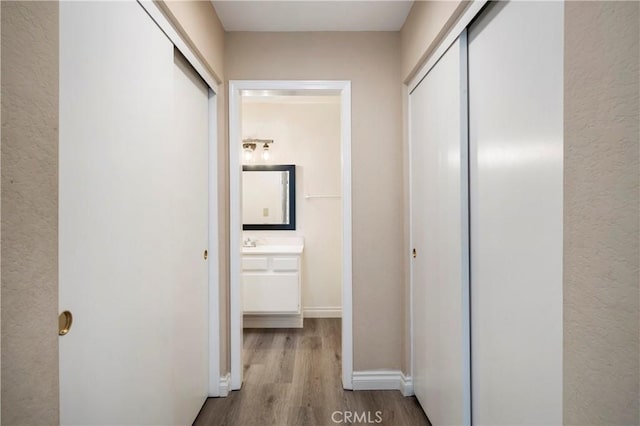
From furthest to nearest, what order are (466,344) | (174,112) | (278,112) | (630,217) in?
1. (278,112)
2. (174,112)
3. (466,344)
4. (630,217)

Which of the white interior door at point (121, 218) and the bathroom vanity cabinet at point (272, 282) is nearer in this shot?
the white interior door at point (121, 218)

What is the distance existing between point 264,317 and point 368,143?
7.43ft

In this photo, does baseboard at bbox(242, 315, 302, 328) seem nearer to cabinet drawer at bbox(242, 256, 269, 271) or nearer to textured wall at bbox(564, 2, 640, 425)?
cabinet drawer at bbox(242, 256, 269, 271)

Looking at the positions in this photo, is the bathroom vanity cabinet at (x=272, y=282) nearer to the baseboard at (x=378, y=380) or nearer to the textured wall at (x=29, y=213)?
the baseboard at (x=378, y=380)

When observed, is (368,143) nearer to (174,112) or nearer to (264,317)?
(174,112)

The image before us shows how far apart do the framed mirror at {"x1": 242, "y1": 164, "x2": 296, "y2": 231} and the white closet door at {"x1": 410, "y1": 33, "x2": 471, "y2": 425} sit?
1951 millimetres

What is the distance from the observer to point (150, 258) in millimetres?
1371

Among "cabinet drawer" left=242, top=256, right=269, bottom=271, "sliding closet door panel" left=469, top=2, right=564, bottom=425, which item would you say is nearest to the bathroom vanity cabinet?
"cabinet drawer" left=242, top=256, right=269, bottom=271

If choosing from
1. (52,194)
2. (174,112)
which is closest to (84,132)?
(52,194)

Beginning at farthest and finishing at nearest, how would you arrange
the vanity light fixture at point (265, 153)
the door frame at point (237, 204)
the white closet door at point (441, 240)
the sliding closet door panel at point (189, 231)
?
the vanity light fixture at point (265, 153), the door frame at point (237, 204), the sliding closet door panel at point (189, 231), the white closet door at point (441, 240)

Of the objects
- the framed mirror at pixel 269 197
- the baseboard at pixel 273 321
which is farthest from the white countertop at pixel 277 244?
the baseboard at pixel 273 321

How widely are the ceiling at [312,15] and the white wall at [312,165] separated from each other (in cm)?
163

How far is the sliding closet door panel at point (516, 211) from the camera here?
39.0 inches

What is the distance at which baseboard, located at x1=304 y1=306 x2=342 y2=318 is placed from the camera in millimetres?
4008
